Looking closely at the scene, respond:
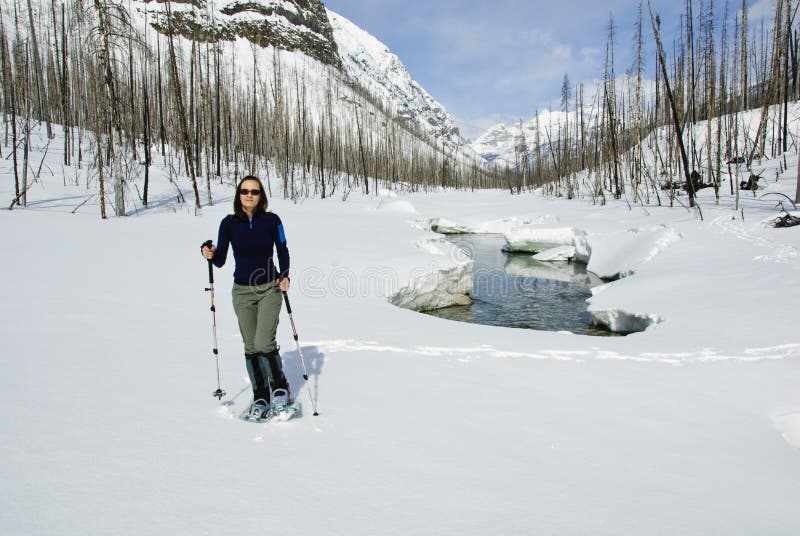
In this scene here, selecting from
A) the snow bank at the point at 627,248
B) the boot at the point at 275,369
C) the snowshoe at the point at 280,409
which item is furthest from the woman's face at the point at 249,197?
the snow bank at the point at 627,248

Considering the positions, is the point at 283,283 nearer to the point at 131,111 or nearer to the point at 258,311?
the point at 258,311

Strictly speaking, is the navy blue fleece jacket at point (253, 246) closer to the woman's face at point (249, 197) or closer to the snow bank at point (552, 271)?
the woman's face at point (249, 197)

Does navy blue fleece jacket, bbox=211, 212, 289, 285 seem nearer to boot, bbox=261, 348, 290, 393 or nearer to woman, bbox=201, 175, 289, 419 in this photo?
woman, bbox=201, 175, 289, 419

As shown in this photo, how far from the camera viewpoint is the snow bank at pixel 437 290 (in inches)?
375

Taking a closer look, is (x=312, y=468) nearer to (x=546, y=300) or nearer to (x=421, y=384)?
(x=421, y=384)

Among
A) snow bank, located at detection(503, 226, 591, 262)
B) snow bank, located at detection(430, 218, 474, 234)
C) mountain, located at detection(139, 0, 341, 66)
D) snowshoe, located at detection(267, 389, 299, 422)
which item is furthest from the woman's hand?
mountain, located at detection(139, 0, 341, 66)

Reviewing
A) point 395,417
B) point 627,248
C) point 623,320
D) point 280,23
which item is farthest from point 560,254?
point 280,23

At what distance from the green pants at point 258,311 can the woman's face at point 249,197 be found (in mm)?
673

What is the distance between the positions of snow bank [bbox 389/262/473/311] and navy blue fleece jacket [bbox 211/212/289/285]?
5.44m

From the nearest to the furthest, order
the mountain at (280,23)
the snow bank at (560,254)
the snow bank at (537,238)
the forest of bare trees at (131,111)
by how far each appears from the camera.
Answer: the forest of bare trees at (131,111), the snow bank at (560,254), the snow bank at (537,238), the mountain at (280,23)

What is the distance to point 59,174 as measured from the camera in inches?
744

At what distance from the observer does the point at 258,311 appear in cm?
349

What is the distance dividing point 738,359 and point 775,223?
24.4 feet

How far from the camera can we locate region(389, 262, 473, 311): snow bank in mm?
9536
